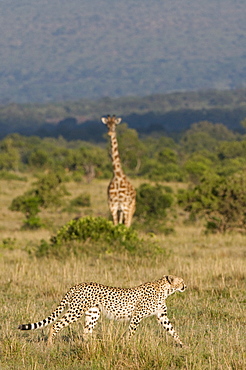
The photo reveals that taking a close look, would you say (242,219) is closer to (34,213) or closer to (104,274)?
(34,213)

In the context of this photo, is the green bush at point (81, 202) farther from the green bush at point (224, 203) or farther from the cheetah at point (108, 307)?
the cheetah at point (108, 307)

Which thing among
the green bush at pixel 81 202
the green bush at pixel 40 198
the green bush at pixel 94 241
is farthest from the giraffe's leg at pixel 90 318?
the green bush at pixel 81 202

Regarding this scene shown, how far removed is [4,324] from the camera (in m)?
6.91

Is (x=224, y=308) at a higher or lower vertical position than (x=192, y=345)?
higher

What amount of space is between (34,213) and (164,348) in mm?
18243

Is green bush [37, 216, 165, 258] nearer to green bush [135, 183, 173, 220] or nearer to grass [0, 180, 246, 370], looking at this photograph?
grass [0, 180, 246, 370]

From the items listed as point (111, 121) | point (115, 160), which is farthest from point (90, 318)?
point (115, 160)

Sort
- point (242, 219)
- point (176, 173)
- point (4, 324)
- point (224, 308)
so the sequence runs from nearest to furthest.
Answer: point (4, 324) → point (224, 308) → point (242, 219) → point (176, 173)

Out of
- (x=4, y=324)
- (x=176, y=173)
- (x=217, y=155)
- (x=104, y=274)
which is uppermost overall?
(x=217, y=155)

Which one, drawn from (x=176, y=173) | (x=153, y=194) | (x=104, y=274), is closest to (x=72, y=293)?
(x=104, y=274)

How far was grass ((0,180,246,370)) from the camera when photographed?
5520 millimetres

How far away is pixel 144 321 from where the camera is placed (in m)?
7.33

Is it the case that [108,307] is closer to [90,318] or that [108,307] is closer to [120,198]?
[90,318]

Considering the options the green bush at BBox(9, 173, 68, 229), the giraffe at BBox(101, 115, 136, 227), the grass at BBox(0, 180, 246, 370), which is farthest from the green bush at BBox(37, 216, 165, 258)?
the green bush at BBox(9, 173, 68, 229)
